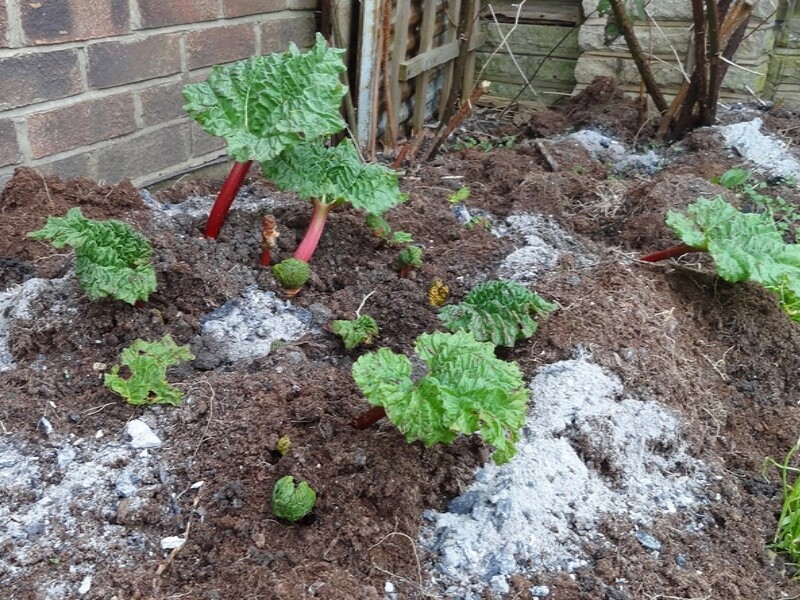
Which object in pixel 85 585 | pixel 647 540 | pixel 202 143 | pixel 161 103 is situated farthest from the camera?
pixel 202 143

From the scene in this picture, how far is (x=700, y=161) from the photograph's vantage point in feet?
12.0

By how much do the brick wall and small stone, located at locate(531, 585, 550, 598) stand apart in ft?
7.09

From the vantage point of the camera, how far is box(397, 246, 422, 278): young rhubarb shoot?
234cm

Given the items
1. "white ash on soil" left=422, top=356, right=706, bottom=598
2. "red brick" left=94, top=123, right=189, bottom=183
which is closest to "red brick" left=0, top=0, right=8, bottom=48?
"red brick" left=94, top=123, right=189, bottom=183

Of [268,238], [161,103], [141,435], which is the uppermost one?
[161,103]

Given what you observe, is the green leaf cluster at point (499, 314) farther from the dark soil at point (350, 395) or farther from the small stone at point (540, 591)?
the small stone at point (540, 591)

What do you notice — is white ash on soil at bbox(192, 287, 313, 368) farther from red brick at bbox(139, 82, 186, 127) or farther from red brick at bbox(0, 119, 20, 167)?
red brick at bbox(139, 82, 186, 127)

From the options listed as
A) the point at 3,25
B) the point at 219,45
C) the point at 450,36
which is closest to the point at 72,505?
the point at 3,25

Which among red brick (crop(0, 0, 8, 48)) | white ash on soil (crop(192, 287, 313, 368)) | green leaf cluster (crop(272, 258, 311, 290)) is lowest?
white ash on soil (crop(192, 287, 313, 368))

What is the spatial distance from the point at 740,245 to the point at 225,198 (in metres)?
1.56

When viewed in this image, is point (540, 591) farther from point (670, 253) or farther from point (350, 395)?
point (670, 253)

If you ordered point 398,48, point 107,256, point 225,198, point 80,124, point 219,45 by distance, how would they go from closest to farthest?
point 107,256, point 225,198, point 80,124, point 219,45, point 398,48

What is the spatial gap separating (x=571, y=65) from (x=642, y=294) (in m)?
3.79

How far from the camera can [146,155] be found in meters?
2.98
